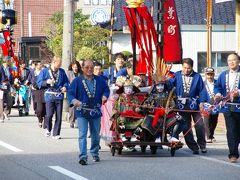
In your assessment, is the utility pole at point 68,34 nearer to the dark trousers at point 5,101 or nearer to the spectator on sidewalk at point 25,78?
the spectator on sidewalk at point 25,78

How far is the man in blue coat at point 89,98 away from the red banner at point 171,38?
13.3ft

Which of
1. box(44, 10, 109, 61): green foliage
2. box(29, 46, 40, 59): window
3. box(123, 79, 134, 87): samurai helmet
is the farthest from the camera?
box(29, 46, 40, 59): window

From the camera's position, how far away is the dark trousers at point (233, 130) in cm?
1371

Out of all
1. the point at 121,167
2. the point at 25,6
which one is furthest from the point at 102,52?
the point at 25,6

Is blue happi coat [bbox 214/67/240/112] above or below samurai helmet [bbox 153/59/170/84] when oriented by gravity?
below

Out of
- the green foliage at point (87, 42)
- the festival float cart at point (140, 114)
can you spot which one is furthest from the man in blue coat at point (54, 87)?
the green foliage at point (87, 42)

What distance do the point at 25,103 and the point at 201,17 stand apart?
14027 mm

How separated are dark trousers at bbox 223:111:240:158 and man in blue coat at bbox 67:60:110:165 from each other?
6.94 feet

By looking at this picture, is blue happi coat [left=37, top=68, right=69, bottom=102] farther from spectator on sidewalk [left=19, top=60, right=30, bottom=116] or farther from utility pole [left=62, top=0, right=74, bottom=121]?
utility pole [left=62, top=0, right=74, bottom=121]

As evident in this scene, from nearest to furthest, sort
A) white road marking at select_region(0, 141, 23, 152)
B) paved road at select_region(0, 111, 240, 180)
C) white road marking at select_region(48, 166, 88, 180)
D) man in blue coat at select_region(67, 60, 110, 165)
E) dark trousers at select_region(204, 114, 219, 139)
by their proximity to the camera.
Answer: white road marking at select_region(48, 166, 88, 180) → paved road at select_region(0, 111, 240, 180) → man in blue coat at select_region(67, 60, 110, 165) → white road marking at select_region(0, 141, 23, 152) → dark trousers at select_region(204, 114, 219, 139)

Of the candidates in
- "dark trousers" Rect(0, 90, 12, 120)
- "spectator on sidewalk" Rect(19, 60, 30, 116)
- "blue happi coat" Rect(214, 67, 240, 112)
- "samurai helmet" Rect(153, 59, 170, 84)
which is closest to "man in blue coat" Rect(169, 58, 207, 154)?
"samurai helmet" Rect(153, 59, 170, 84)

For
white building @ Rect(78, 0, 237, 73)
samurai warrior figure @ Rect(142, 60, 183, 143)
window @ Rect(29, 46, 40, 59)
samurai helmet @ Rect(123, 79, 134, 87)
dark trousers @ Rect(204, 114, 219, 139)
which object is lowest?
dark trousers @ Rect(204, 114, 219, 139)

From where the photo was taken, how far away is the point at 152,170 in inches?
499

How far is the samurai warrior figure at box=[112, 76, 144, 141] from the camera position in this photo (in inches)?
571
